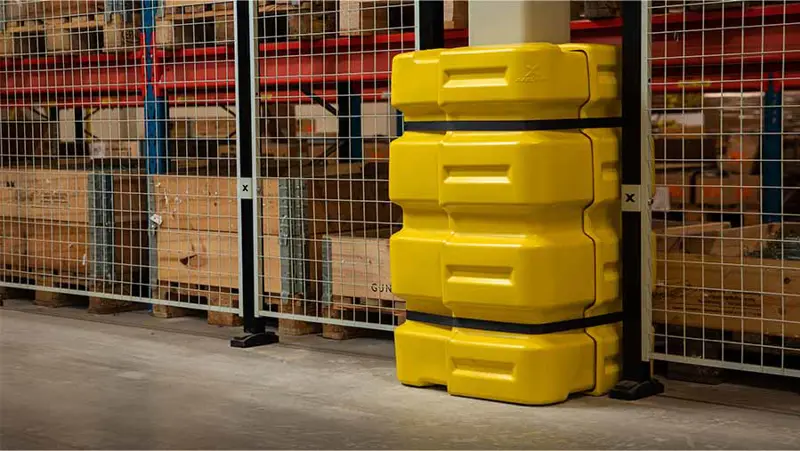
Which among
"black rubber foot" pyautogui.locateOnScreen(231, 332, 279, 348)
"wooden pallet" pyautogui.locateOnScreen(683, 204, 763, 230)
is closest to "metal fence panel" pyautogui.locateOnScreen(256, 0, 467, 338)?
"black rubber foot" pyautogui.locateOnScreen(231, 332, 279, 348)

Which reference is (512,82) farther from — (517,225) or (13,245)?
(13,245)

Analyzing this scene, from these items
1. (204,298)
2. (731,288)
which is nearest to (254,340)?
(204,298)

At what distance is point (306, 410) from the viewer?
19.0 ft

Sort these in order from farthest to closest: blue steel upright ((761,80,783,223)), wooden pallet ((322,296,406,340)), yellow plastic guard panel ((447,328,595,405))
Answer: wooden pallet ((322,296,406,340))
blue steel upright ((761,80,783,223))
yellow plastic guard panel ((447,328,595,405))

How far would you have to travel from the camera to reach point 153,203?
8.49m

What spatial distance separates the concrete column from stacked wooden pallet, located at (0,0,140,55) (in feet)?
11.4

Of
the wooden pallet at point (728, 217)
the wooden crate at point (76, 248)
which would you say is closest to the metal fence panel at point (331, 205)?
the wooden crate at point (76, 248)

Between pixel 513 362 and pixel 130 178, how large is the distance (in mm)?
4202

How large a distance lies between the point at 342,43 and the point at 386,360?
2.21 m

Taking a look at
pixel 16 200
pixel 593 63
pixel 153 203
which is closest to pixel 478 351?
pixel 593 63

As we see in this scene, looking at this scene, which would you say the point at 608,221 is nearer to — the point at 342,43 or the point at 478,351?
the point at 478,351

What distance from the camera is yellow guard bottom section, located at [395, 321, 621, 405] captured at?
5703 millimetres

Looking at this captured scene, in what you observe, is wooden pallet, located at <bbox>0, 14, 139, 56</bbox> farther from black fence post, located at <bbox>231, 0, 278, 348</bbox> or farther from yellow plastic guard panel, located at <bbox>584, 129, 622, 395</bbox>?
yellow plastic guard panel, located at <bbox>584, 129, 622, 395</bbox>

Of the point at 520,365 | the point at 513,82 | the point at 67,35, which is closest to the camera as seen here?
the point at 513,82
